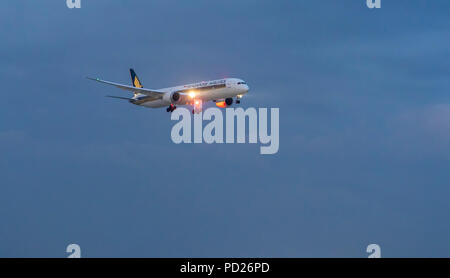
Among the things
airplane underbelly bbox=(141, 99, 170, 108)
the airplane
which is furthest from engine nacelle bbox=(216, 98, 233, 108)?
airplane underbelly bbox=(141, 99, 170, 108)

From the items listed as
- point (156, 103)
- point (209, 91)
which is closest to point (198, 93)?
point (209, 91)

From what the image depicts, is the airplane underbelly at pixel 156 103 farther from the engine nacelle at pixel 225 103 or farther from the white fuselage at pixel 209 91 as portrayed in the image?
the engine nacelle at pixel 225 103

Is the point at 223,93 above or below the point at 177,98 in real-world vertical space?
below

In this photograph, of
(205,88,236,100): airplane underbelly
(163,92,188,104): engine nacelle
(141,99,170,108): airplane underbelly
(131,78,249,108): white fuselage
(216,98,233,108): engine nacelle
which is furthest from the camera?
(141,99,170,108): airplane underbelly

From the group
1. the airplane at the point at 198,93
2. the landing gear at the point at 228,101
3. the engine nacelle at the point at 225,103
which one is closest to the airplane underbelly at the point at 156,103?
the airplane at the point at 198,93

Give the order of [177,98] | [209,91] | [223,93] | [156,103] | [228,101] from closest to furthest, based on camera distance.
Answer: [223,93], [228,101], [209,91], [177,98], [156,103]

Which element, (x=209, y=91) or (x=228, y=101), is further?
(x=209, y=91)

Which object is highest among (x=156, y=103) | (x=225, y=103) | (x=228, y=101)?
(x=156, y=103)

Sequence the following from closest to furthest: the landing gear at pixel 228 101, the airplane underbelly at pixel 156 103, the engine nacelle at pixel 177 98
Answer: the landing gear at pixel 228 101, the engine nacelle at pixel 177 98, the airplane underbelly at pixel 156 103

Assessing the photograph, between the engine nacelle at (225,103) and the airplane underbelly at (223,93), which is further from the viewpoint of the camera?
the engine nacelle at (225,103)

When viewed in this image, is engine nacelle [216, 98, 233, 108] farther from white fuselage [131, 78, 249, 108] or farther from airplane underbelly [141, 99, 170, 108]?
airplane underbelly [141, 99, 170, 108]

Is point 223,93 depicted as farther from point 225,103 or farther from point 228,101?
point 225,103
